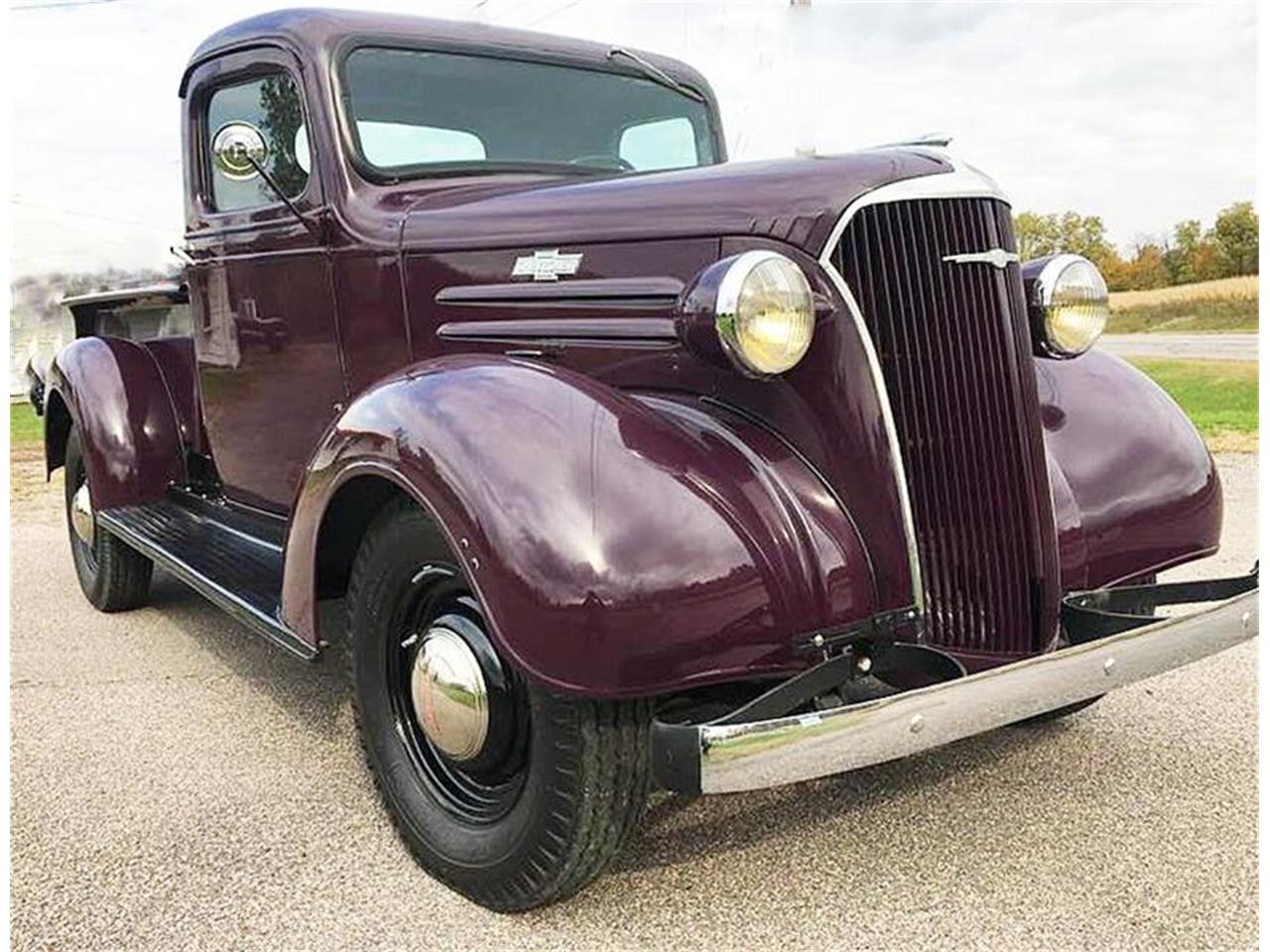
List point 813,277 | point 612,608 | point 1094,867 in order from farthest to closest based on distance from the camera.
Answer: point 1094,867, point 813,277, point 612,608

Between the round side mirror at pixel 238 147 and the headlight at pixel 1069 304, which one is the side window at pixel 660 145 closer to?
the round side mirror at pixel 238 147

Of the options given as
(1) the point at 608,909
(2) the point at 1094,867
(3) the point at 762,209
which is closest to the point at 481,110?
(3) the point at 762,209

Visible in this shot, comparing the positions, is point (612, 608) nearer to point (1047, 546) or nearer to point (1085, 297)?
point (1047, 546)

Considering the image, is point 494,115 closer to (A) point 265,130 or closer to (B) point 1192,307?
(A) point 265,130

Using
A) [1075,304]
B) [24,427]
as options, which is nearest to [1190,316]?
[24,427]

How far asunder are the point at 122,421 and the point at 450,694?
113 inches

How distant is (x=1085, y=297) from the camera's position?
3.08m

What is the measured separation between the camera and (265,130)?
12.9ft

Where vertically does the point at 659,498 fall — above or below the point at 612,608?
above

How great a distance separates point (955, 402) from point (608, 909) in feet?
4.30

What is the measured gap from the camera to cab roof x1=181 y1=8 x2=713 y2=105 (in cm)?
370

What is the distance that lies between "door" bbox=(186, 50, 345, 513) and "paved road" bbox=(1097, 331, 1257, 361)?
47.8ft

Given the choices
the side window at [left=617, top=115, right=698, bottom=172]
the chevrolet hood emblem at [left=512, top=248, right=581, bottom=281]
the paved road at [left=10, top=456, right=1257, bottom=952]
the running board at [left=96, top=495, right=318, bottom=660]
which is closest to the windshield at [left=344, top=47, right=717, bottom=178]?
the side window at [left=617, top=115, right=698, bottom=172]

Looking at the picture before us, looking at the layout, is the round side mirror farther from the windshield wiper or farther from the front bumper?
the front bumper
